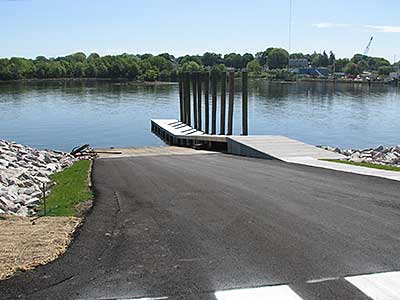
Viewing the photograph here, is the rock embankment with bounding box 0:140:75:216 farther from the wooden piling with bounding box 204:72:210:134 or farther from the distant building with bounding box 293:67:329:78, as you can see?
the distant building with bounding box 293:67:329:78

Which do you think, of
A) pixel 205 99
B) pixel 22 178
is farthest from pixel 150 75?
pixel 22 178

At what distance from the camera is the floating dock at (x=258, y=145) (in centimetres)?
1980

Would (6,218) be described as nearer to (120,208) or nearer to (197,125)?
(120,208)

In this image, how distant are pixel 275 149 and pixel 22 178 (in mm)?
10276

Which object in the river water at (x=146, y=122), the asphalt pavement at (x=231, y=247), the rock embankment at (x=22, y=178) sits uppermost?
→ the asphalt pavement at (x=231, y=247)

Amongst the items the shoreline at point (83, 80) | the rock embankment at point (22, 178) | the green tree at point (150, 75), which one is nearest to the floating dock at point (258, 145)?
the rock embankment at point (22, 178)

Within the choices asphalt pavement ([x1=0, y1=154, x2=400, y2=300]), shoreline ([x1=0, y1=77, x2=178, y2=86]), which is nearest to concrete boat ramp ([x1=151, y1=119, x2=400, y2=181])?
asphalt pavement ([x1=0, y1=154, x2=400, y2=300])

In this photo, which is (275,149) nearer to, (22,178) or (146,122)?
(22,178)

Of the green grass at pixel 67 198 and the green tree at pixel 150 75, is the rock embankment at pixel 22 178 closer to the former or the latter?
the green grass at pixel 67 198

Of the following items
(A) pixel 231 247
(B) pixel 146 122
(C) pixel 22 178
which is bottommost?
(B) pixel 146 122

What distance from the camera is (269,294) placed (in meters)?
5.11

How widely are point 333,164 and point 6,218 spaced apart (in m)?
10.7

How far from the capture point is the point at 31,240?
6.75m

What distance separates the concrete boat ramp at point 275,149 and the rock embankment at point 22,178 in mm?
7729
